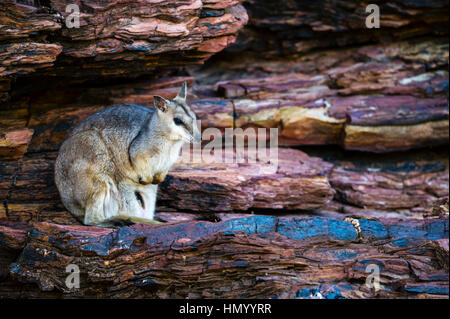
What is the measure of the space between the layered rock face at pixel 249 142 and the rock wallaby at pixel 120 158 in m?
0.55

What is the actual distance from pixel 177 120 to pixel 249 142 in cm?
277

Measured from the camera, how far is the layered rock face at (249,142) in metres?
6.14

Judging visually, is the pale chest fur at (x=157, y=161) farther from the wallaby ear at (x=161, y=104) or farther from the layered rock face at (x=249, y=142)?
the layered rock face at (x=249, y=142)

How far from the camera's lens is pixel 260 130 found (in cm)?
946

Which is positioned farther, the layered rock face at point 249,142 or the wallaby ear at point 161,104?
the wallaby ear at point 161,104

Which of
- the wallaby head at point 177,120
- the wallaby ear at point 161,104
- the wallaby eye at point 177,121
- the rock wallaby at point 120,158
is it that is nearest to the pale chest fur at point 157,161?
the rock wallaby at point 120,158

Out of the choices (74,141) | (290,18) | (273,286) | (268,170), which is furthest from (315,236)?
(290,18)

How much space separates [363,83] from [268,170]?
2.93 meters

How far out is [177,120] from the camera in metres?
6.97

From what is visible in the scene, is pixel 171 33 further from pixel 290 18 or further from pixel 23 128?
pixel 290 18

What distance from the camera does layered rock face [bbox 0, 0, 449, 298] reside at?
6.14 m

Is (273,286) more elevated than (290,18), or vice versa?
(290,18)

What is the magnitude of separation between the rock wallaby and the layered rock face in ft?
1.79

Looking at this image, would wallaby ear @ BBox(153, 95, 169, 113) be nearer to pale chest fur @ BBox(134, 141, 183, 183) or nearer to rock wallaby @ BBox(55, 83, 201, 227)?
rock wallaby @ BBox(55, 83, 201, 227)
